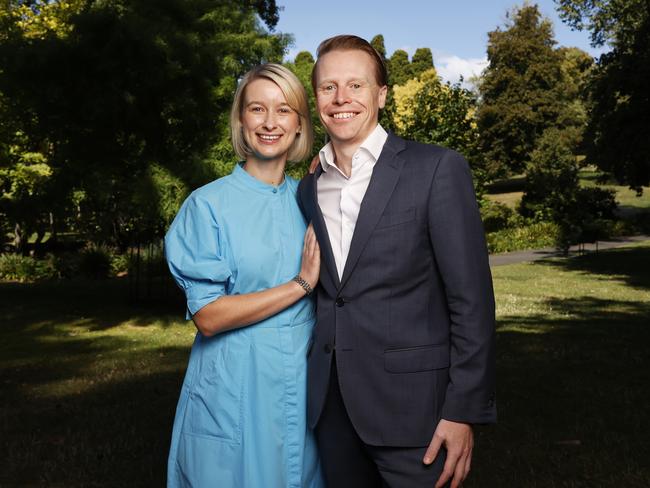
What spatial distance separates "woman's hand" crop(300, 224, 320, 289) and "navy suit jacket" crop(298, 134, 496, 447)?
0.53ft

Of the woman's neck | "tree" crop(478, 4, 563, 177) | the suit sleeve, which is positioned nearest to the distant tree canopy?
the woman's neck

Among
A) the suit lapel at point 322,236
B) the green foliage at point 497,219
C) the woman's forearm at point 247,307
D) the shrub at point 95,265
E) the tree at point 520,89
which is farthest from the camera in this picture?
the tree at point 520,89

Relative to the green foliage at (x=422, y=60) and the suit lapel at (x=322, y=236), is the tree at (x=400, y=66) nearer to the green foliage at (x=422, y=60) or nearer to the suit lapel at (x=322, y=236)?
the green foliage at (x=422, y=60)

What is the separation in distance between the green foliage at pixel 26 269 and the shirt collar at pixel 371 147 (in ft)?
65.0

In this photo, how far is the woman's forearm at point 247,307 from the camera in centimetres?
264

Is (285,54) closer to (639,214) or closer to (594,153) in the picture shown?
(594,153)

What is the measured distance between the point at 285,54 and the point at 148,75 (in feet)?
10.4

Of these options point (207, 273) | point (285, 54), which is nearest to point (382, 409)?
point (207, 273)

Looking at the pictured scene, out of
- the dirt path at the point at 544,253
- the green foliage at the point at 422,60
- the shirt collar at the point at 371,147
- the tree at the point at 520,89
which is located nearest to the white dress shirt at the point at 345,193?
the shirt collar at the point at 371,147

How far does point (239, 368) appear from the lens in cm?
268

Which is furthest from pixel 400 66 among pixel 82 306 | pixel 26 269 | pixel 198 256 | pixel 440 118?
pixel 198 256

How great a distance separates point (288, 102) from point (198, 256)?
766 millimetres

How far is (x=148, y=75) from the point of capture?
11500mm

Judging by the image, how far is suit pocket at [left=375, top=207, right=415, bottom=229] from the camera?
2377 mm
